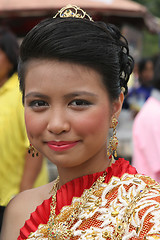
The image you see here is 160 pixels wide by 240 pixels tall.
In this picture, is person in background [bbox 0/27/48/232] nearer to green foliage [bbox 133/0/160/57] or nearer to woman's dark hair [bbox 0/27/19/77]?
woman's dark hair [bbox 0/27/19/77]

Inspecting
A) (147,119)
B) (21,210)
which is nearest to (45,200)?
(21,210)

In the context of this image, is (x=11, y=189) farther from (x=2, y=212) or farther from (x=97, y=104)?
(x=97, y=104)

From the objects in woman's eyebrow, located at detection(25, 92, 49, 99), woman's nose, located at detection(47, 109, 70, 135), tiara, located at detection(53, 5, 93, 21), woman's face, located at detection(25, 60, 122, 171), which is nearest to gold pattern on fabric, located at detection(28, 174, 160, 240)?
woman's face, located at detection(25, 60, 122, 171)

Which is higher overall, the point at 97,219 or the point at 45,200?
the point at 97,219

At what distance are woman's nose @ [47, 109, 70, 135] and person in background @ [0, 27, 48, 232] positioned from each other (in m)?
1.50

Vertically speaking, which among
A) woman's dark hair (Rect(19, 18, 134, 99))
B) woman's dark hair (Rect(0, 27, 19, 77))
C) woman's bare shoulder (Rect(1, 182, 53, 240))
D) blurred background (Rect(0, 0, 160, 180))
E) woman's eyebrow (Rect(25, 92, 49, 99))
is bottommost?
blurred background (Rect(0, 0, 160, 180))

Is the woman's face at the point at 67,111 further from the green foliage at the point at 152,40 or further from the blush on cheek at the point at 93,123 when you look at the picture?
the green foliage at the point at 152,40

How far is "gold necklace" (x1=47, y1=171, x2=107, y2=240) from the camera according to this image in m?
1.43

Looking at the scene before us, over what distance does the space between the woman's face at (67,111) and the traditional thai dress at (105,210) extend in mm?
138

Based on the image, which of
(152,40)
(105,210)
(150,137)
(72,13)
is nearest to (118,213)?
(105,210)

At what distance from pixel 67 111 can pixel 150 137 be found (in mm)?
1701

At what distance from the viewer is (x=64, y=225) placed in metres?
1.46

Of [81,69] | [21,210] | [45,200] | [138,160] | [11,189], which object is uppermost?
[81,69]

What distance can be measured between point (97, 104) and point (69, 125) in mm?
139
